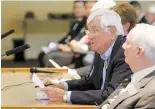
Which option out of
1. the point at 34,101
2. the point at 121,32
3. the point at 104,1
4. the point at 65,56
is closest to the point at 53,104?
the point at 34,101

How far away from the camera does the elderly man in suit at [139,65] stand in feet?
4.94

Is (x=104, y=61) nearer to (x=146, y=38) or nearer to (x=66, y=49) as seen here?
(x=146, y=38)

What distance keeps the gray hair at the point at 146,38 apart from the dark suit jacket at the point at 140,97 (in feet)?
0.29

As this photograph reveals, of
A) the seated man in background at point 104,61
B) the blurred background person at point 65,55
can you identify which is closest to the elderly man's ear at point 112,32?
the seated man in background at point 104,61

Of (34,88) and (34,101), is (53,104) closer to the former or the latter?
(34,101)

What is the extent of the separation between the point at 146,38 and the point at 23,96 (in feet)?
2.76

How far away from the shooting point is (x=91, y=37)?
2.13 m

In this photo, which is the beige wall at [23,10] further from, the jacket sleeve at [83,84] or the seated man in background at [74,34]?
the jacket sleeve at [83,84]

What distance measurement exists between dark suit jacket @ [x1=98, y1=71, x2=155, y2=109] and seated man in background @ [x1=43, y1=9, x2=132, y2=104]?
12.3 inches

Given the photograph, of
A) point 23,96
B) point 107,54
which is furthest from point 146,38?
point 23,96

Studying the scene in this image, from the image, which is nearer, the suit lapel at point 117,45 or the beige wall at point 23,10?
the suit lapel at point 117,45

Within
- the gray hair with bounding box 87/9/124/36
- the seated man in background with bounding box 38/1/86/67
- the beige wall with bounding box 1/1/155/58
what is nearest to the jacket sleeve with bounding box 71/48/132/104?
the gray hair with bounding box 87/9/124/36

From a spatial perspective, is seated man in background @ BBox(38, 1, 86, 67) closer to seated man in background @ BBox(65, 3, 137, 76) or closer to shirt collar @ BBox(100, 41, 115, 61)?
seated man in background @ BBox(65, 3, 137, 76)

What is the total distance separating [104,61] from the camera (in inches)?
86.4
